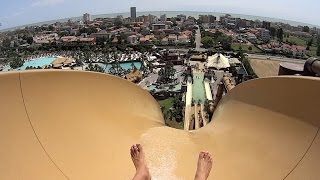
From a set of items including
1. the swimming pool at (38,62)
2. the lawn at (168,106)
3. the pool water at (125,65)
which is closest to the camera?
the lawn at (168,106)

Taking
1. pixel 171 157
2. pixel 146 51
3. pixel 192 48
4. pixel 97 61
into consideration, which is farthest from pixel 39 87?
pixel 192 48

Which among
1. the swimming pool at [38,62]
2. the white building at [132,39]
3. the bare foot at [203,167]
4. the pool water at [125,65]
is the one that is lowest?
the swimming pool at [38,62]

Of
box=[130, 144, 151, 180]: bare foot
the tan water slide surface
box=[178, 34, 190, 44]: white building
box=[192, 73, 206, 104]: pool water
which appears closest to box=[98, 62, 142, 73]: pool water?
box=[192, 73, 206, 104]: pool water

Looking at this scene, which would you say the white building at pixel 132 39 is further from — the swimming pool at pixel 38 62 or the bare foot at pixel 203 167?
the bare foot at pixel 203 167

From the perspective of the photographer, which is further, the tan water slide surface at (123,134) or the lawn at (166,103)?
the lawn at (166,103)

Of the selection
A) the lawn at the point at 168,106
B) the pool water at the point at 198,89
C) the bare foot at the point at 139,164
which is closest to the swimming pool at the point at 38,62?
the lawn at the point at 168,106

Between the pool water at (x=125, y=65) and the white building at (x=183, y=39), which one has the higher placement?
the white building at (x=183, y=39)

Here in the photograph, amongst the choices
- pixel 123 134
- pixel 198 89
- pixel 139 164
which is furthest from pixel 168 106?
pixel 139 164
